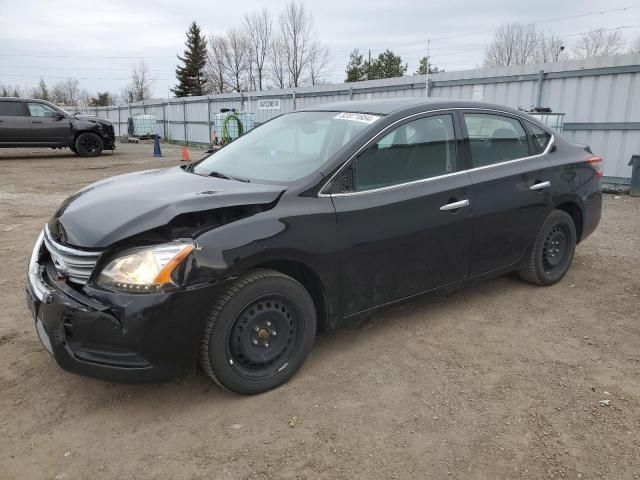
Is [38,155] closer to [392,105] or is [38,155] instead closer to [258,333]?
[392,105]

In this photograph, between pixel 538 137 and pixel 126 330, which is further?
pixel 538 137

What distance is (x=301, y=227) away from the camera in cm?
288

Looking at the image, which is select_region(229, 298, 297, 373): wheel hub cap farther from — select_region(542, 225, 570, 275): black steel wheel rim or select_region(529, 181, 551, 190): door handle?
select_region(542, 225, 570, 275): black steel wheel rim

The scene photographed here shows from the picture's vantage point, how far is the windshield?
10.8ft

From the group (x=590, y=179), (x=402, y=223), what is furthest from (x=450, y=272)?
(x=590, y=179)

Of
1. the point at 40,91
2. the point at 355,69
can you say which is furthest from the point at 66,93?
the point at 355,69

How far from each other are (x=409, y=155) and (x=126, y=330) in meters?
2.13

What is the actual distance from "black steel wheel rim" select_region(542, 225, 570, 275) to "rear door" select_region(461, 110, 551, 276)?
31 centimetres

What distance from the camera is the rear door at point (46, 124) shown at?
1609 centimetres

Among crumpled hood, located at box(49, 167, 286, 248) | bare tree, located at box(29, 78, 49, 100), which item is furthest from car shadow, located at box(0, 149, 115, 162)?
bare tree, located at box(29, 78, 49, 100)

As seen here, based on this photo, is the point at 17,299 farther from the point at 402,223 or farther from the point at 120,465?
the point at 402,223

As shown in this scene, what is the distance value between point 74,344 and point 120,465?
2.06 ft

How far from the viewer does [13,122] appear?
15.9m

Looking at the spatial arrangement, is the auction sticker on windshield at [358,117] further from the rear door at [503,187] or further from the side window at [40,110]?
the side window at [40,110]
